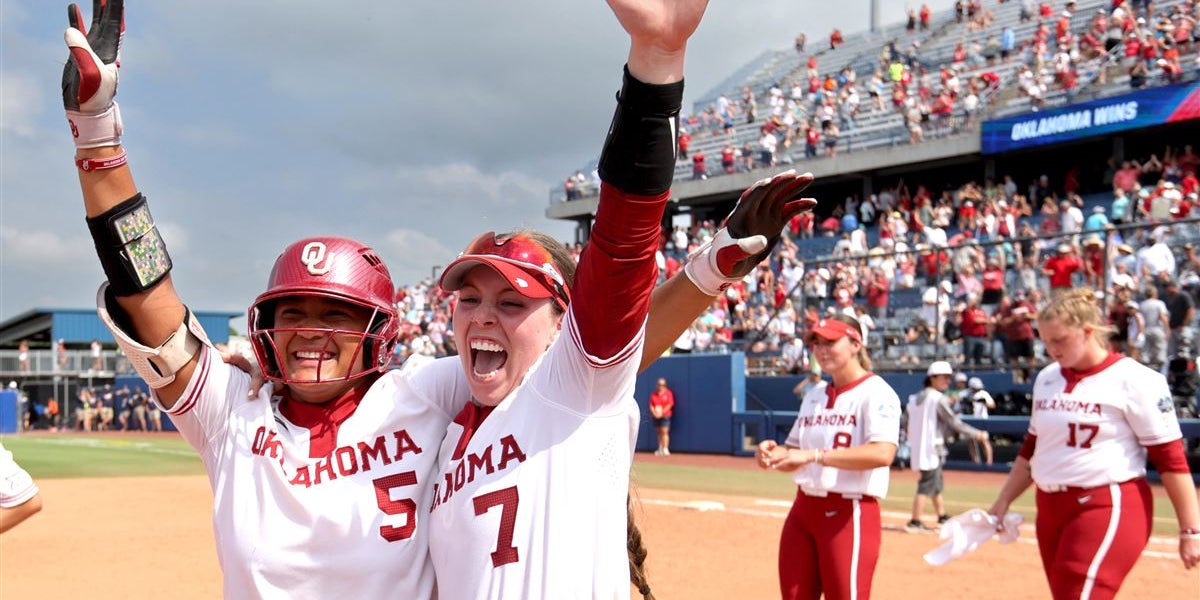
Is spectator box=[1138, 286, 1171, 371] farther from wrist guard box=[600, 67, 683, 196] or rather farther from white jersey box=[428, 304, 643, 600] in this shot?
wrist guard box=[600, 67, 683, 196]

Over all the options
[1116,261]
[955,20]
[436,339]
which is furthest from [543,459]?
[955,20]

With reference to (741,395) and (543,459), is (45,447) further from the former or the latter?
(543,459)

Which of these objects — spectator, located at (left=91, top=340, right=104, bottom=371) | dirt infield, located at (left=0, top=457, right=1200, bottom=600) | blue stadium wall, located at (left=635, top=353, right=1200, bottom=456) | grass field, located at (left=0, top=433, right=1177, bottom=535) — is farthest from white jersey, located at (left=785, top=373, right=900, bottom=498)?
spectator, located at (left=91, top=340, right=104, bottom=371)

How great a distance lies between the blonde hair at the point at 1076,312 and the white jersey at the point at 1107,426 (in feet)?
0.64

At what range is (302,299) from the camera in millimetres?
2512

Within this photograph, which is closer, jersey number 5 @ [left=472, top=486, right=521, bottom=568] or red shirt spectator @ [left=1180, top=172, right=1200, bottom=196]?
jersey number 5 @ [left=472, top=486, right=521, bottom=568]

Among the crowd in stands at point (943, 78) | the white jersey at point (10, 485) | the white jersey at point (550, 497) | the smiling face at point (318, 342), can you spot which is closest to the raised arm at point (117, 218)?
the smiling face at point (318, 342)

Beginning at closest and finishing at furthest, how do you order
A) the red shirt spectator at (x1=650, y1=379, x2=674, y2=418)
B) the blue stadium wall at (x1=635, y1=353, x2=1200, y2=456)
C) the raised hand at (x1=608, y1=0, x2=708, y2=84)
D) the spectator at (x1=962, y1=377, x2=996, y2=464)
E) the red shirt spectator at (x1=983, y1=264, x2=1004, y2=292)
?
the raised hand at (x1=608, y1=0, x2=708, y2=84)
the spectator at (x1=962, y1=377, x2=996, y2=464)
the red shirt spectator at (x1=983, y1=264, x2=1004, y2=292)
the blue stadium wall at (x1=635, y1=353, x2=1200, y2=456)
the red shirt spectator at (x1=650, y1=379, x2=674, y2=418)

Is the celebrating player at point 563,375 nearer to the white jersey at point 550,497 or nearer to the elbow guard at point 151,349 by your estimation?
the white jersey at point 550,497

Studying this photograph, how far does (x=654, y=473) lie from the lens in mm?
16266

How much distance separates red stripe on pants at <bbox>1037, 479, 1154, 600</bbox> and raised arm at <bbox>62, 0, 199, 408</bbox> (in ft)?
12.9

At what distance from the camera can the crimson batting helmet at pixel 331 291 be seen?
8.04ft

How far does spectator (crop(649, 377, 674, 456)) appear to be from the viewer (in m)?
19.4

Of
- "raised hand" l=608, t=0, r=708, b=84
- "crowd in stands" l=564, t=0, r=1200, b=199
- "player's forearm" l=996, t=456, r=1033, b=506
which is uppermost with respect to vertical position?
"crowd in stands" l=564, t=0, r=1200, b=199
